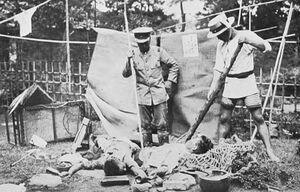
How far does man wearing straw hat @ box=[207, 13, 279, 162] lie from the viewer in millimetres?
6039

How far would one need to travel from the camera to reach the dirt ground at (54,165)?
16.7ft

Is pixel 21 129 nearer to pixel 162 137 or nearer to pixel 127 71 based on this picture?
pixel 127 71

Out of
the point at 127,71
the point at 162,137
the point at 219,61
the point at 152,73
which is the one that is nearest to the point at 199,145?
the point at 162,137

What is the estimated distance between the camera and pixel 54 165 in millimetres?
6223

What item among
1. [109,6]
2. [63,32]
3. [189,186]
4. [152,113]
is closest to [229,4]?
[109,6]

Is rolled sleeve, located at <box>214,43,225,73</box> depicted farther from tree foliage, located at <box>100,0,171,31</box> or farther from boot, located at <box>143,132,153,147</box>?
tree foliage, located at <box>100,0,171,31</box>

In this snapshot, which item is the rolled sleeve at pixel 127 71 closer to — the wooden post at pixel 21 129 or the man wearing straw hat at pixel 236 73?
the man wearing straw hat at pixel 236 73

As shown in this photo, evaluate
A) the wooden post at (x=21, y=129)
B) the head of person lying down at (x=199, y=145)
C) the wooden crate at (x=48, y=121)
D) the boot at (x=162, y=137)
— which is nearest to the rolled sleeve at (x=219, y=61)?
the head of person lying down at (x=199, y=145)

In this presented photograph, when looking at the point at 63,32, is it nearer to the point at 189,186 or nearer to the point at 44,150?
the point at 44,150

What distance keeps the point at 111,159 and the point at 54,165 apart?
136cm

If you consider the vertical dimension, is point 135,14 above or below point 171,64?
above

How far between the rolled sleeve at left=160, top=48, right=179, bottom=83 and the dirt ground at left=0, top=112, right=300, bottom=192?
7.40 ft

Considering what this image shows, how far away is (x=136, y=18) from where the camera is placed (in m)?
17.7

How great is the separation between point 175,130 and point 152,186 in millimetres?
2590
